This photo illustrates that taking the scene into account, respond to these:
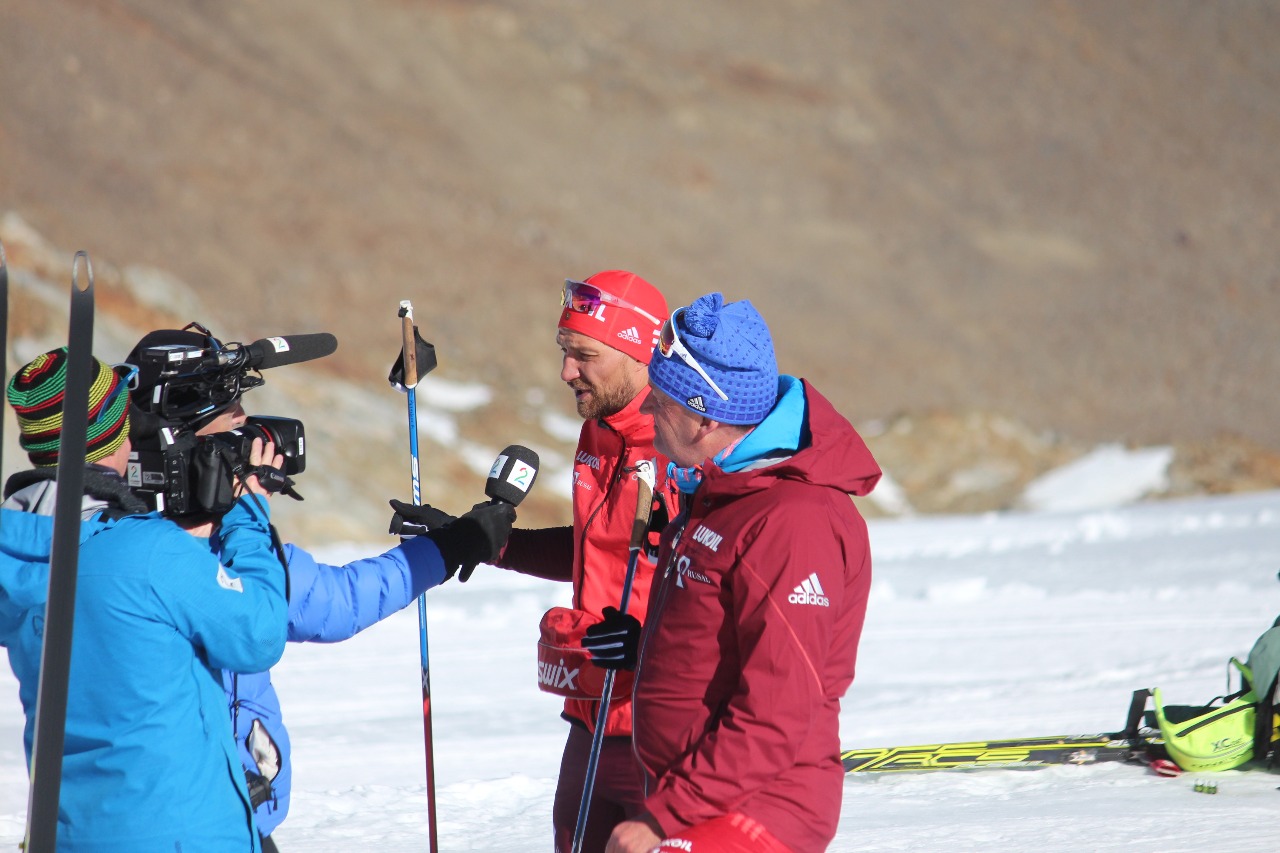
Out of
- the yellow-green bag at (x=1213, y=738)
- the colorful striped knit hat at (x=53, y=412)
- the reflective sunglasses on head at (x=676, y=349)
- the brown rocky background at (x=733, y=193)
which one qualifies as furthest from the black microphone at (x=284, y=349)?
the brown rocky background at (x=733, y=193)

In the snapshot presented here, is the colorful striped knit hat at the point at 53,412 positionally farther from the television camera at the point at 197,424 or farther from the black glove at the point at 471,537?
the black glove at the point at 471,537

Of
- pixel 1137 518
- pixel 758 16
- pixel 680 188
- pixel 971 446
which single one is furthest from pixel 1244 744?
pixel 758 16

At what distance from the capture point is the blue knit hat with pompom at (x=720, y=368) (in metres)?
2.65

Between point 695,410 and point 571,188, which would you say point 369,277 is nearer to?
point 571,188

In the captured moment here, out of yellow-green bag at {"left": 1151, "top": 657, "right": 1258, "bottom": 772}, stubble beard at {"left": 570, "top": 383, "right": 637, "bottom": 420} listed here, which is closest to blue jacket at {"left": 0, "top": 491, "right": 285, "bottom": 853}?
stubble beard at {"left": 570, "top": 383, "right": 637, "bottom": 420}

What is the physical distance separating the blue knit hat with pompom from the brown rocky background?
16.1 meters

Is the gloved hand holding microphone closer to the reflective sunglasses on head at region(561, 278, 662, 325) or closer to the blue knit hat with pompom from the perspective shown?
the reflective sunglasses on head at region(561, 278, 662, 325)

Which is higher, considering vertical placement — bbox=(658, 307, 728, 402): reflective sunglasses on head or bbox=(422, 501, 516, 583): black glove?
bbox=(658, 307, 728, 402): reflective sunglasses on head

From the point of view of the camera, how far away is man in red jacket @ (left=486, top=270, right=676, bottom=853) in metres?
3.18

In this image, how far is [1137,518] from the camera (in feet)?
40.8

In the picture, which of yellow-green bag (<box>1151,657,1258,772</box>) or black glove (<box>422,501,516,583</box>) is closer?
black glove (<box>422,501,516,583</box>)

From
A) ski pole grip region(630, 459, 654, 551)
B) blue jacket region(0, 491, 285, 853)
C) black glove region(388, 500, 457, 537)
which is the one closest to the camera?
blue jacket region(0, 491, 285, 853)

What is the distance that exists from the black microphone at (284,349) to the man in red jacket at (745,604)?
1.04 m

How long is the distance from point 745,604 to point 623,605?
765mm
